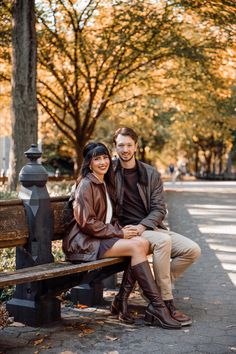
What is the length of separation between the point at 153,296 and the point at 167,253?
439mm

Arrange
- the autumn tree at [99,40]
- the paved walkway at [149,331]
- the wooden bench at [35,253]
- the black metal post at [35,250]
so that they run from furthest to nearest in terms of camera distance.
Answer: the autumn tree at [99,40], the black metal post at [35,250], the wooden bench at [35,253], the paved walkway at [149,331]

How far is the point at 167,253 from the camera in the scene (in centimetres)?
547

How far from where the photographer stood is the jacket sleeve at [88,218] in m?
5.21

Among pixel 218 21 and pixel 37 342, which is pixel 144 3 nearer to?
pixel 218 21

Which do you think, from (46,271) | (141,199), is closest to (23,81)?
(141,199)

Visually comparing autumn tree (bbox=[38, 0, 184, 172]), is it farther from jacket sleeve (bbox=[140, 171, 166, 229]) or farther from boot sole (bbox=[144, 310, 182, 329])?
boot sole (bbox=[144, 310, 182, 329])

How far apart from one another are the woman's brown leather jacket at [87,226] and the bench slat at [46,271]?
0.13 m

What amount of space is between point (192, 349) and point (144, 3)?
13.9 metres

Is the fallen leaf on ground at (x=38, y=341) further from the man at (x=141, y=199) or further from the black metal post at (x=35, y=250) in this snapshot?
the man at (x=141, y=199)

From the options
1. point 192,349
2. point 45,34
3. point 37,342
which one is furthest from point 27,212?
point 45,34

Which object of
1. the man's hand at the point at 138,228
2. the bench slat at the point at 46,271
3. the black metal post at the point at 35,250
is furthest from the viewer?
the man's hand at the point at 138,228

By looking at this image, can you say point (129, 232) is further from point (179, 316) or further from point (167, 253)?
point (179, 316)

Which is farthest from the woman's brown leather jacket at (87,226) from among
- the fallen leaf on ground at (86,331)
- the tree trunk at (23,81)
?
the tree trunk at (23,81)

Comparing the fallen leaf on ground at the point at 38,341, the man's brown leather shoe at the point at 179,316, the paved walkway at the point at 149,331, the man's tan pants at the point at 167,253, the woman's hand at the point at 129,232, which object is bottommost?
the paved walkway at the point at 149,331
